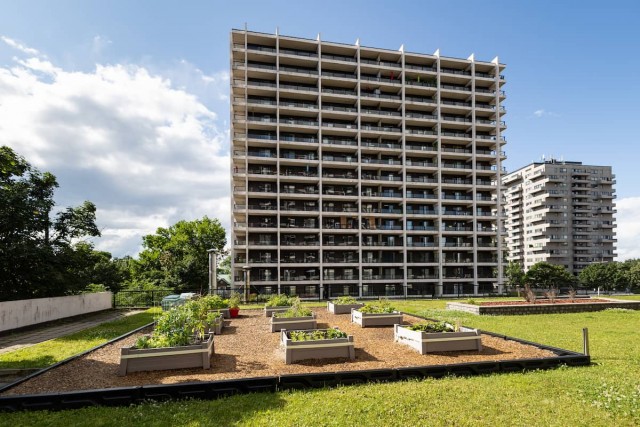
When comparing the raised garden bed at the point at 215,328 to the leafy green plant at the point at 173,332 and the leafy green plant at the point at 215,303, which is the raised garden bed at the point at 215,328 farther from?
the leafy green plant at the point at 173,332

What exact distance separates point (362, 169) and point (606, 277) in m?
68.9

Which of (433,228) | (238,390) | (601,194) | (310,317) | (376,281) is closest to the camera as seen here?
(238,390)

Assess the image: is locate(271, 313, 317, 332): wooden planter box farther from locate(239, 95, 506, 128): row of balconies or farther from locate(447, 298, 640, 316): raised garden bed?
locate(239, 95, 506, 128): row of balconies

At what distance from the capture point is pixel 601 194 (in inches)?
4350

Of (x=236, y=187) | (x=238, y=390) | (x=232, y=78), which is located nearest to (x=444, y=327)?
(x=238, y=390)

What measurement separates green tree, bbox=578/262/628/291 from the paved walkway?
3838 inches

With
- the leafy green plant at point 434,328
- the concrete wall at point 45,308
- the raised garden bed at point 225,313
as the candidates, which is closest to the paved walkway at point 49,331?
the concrete wall at point 45,308

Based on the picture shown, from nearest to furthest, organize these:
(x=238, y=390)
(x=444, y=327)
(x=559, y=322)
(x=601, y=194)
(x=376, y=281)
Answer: (x=238, y=390), (x=444, y=327), (x=559, y=322), (x=376, y=281), (x=601, y=194)

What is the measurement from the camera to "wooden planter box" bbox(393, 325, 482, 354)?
40.7 ft

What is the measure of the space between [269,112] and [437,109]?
27.0 metres

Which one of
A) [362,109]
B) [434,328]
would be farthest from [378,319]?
[362,109]

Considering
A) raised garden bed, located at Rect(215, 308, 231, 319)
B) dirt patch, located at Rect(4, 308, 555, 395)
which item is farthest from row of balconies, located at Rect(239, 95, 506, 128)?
dirt patch, located at Rect(4, 308, 555, 395)

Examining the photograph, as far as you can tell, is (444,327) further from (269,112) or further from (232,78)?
(232,78)

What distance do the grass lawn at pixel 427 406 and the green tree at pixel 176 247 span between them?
43340 mm
